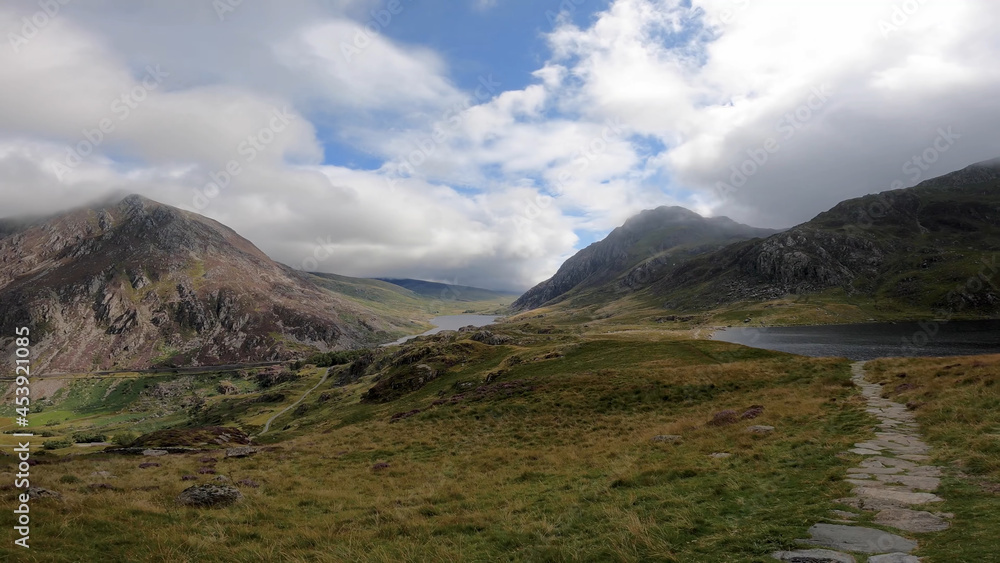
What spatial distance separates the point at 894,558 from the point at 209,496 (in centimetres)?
2184

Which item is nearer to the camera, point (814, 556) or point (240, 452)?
point (814, 556)

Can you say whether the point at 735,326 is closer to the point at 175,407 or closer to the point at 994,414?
the point at 994,414

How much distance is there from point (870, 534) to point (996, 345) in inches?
5723

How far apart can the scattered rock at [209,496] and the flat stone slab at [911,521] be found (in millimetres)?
21687

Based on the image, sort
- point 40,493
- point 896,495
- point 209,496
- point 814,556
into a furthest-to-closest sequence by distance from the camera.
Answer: point 209,496 → point 40,493 → point 896,495 → point 814,556

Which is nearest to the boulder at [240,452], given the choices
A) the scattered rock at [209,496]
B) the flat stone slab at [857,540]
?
the scattered rock at [209,496]

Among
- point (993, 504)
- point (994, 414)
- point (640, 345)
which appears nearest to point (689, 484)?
point (993, 504)

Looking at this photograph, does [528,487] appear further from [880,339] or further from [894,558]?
[880,339]

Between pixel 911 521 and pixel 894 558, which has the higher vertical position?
pixel 894 558

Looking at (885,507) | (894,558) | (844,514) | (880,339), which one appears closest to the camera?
(894,558)

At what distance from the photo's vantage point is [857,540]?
27.3 ft

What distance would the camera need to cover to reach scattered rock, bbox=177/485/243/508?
1650 centimetres

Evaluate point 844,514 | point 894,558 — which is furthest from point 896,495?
point 894,558

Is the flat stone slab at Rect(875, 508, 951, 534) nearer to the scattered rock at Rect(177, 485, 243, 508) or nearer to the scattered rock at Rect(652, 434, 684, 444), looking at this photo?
the scattered rock at Rect(652, 434, 684, 444)
